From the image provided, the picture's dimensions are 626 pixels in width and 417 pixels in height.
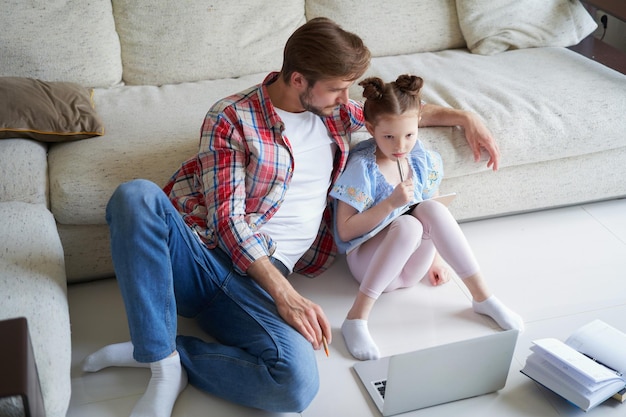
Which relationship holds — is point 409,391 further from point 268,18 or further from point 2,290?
point 268,18

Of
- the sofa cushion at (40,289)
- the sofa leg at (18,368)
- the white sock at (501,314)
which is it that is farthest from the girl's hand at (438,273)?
the sofa leg at (18,368)

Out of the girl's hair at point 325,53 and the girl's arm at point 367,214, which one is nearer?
the girl's hair at point 325,53

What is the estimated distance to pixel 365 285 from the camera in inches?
79.4

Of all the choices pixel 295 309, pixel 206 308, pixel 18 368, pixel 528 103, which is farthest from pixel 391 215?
pixel 18 368

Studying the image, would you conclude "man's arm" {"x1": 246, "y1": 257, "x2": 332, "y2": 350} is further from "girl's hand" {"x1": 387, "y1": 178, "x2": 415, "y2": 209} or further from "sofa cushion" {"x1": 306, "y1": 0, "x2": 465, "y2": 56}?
"sofa cushion" {"x1": 306, "y1": 0, "x2": 465, "y2": 56}

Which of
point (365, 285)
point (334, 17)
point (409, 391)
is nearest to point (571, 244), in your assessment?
point (365, 285)

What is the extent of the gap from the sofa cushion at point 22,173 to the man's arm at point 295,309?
2.21 feet

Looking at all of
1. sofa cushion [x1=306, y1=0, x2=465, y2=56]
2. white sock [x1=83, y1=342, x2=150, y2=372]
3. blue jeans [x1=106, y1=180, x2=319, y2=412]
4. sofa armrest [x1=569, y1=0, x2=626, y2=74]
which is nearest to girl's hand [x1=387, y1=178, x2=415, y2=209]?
blue jeans [x1=106, y1=180, x2=319, y2=412]

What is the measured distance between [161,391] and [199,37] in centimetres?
136

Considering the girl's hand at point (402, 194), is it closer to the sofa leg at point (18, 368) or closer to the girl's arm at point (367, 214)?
the girl's arm at point (367, 214)

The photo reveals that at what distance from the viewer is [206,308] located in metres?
1.88

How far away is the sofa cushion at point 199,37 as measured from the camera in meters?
2.58

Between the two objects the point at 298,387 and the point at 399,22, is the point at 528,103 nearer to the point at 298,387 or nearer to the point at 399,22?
the point at 399,22

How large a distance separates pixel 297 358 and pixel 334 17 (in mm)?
1486
